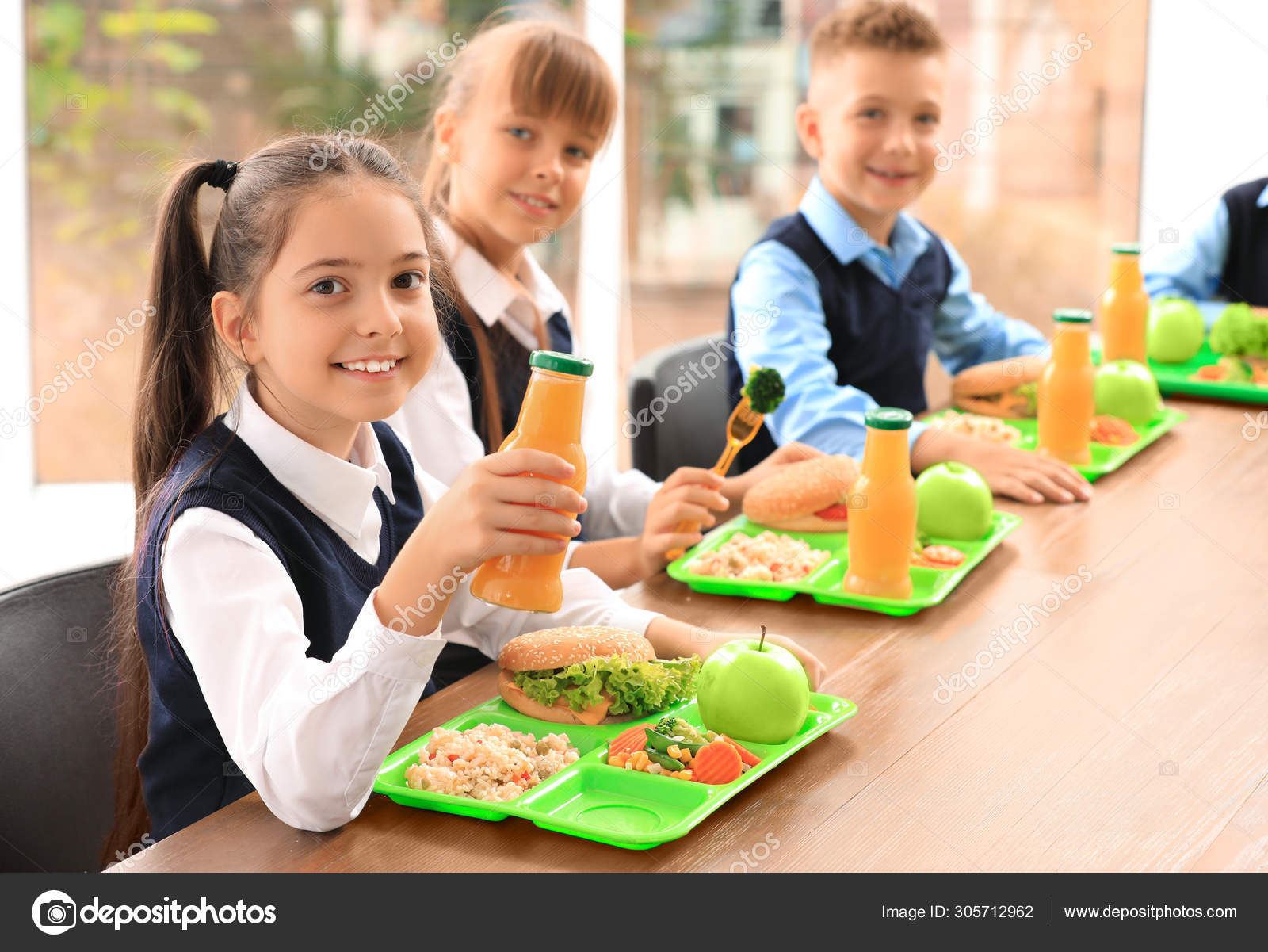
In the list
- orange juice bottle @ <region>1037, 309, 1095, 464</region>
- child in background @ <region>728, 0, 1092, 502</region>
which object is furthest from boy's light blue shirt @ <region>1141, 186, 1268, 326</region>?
orange juice bottle @ <region>1037, 309, 1095, 464</region>

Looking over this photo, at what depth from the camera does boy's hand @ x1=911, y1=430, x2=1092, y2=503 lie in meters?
1.73

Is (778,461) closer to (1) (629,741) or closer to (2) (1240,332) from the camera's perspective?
(1) (629,741)

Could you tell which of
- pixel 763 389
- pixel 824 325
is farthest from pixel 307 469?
pixel 824 325

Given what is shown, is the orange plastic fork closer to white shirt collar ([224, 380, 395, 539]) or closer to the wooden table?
the wooden table

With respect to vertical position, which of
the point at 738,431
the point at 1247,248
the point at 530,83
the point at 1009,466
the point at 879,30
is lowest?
the point at 1009,466

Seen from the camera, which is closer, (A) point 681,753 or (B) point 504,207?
(A) point 681,753

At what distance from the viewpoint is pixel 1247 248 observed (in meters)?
2.87

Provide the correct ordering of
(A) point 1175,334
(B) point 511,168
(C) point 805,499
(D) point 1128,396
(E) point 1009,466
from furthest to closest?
1. (A) point 1175,334
2. (D) point 1128,396
3. (B) point 511,168
4. (E) point 1009,466
5. (C) point 805,499

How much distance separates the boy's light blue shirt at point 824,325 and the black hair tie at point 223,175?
37.1 inches

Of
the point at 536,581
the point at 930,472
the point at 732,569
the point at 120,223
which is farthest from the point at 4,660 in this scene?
the point at 120,223

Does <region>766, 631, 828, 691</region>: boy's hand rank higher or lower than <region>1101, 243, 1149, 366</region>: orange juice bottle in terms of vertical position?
lower

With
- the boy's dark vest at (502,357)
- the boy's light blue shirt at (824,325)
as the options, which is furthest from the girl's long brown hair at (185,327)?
the boy's light blue shirt at (824,325)

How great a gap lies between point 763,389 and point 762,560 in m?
0.21

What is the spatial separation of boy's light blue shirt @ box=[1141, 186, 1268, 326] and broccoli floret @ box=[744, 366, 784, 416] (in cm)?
172
